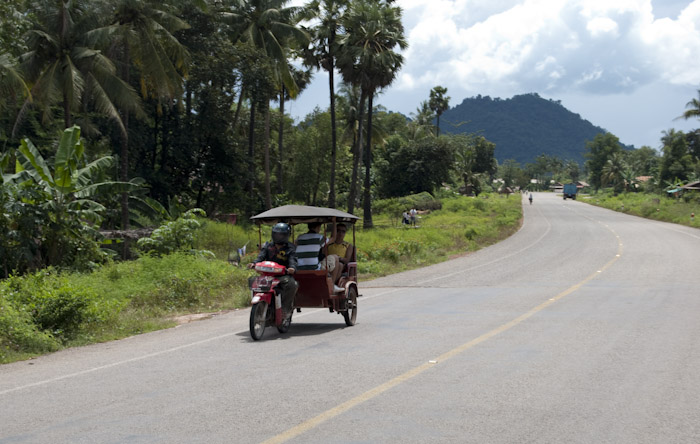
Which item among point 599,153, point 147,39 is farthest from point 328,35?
point 599,153

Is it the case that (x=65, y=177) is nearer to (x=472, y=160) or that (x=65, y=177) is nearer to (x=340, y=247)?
(x=340, y=247)

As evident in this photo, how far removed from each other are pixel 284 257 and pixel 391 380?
408 cm

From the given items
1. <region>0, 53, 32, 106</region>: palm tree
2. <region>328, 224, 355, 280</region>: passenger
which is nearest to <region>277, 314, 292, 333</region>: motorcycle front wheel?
<region>328, 224, 355, 280</region>: passenger

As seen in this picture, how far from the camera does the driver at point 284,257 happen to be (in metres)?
10.8

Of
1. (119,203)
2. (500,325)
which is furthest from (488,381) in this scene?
(119,203)

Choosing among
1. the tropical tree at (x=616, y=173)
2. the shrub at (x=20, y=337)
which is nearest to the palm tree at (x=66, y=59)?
the shrub at (x=20, y=337)

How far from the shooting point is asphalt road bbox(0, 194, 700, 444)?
5582 mm

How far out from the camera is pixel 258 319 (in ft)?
34.0

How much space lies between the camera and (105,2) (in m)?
27.8

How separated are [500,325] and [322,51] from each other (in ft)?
122

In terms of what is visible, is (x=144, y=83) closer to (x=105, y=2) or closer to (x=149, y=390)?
(x=105, y=2)

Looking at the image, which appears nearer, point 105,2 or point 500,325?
point 500,325

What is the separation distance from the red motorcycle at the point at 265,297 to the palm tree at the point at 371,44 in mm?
34736

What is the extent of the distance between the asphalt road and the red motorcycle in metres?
0.32
